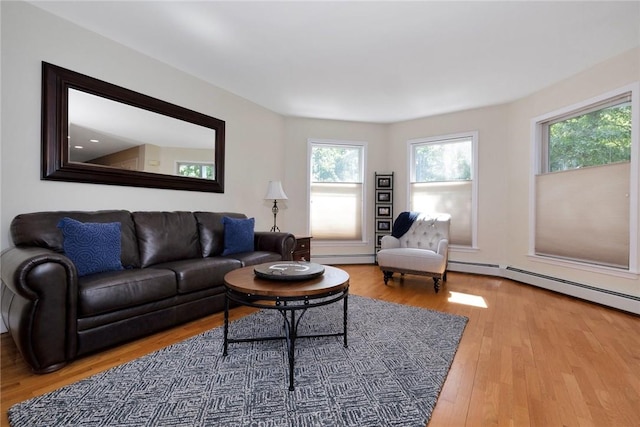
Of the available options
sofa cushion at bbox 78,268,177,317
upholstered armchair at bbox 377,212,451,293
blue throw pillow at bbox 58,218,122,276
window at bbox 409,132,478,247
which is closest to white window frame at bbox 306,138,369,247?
window at bbox 409,132,478,247

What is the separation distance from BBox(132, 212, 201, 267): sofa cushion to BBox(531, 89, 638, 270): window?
14.2 feet

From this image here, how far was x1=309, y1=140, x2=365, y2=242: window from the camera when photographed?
5098mm

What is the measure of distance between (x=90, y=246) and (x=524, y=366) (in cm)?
304

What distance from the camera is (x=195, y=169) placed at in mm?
3469

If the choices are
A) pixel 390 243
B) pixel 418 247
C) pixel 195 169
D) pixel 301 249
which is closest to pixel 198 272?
pixel 195 169

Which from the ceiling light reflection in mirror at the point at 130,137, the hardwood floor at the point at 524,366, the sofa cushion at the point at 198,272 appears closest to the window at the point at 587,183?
the hardwood floor at the point at 524,366

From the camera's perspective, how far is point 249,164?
422cm

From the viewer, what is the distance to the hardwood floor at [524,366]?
4.55 feet

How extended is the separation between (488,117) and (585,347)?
11.4 ft

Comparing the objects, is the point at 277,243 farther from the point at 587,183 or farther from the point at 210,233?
the point at 587,183

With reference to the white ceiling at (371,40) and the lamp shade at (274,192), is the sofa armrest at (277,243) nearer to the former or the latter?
the lamp shade at (274,192)

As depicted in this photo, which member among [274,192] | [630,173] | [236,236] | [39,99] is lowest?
[236,236]

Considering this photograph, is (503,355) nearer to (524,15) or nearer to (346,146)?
(524,15)

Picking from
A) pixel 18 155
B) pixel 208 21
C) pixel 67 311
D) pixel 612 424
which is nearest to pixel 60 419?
pixel 67 311
